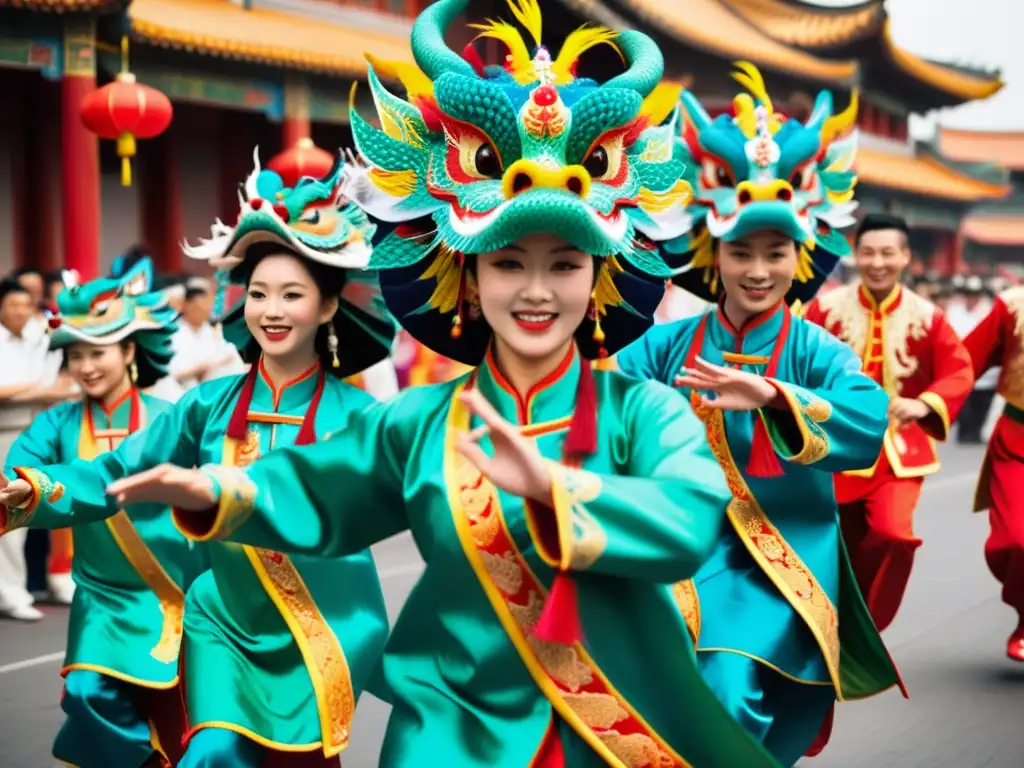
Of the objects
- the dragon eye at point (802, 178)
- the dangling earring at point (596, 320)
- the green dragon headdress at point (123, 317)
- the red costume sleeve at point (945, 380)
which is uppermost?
the dragon eye at point (802, 178)

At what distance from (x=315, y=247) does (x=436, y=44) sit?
149 cm

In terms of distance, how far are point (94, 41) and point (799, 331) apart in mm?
9847

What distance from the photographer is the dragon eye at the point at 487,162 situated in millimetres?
3135

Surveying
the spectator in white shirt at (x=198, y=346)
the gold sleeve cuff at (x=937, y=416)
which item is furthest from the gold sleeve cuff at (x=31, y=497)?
the spectator in white shirt at (x=198, y=346)

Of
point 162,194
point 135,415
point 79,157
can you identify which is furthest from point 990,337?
point 162,194

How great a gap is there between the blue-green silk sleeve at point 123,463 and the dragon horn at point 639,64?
187 cm

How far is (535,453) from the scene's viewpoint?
2.60 metres

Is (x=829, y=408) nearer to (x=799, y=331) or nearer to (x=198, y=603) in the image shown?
(x=799, y=331)

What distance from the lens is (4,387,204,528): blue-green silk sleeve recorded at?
4.50 metres

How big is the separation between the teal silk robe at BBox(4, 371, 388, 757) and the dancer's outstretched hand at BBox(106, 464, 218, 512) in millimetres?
1246

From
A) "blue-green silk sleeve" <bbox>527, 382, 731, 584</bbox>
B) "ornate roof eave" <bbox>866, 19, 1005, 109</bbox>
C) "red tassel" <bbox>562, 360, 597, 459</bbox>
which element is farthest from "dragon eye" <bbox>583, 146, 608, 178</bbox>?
"ornate roof eave" <bbox>866, 19, 1005, 109</bbox>

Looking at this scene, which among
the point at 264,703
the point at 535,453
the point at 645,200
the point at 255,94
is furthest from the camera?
the point at 255,94

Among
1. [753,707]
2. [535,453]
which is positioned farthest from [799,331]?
[535,453]

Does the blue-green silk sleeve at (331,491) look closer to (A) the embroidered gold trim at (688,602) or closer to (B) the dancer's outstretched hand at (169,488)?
(B) the dancer's outstretched hand at (169,488)
